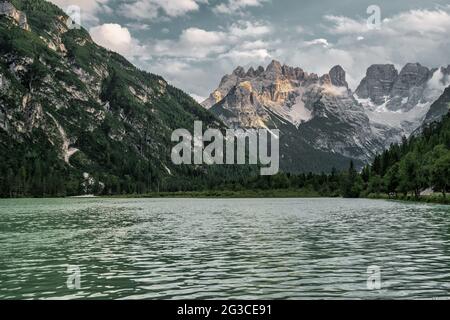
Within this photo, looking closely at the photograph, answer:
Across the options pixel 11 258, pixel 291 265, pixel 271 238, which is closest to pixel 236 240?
pixel 271 238

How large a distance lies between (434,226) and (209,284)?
54640 millimetres

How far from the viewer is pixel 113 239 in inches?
2498

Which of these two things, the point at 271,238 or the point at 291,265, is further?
the point at 271,238

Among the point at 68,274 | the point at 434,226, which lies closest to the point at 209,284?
the point at 68,274

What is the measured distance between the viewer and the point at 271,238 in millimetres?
62188

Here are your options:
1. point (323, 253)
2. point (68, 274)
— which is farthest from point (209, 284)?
point (323, 253)

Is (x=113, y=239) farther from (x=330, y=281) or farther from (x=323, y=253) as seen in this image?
(x=330, y=281)

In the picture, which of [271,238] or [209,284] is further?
[271,238]
